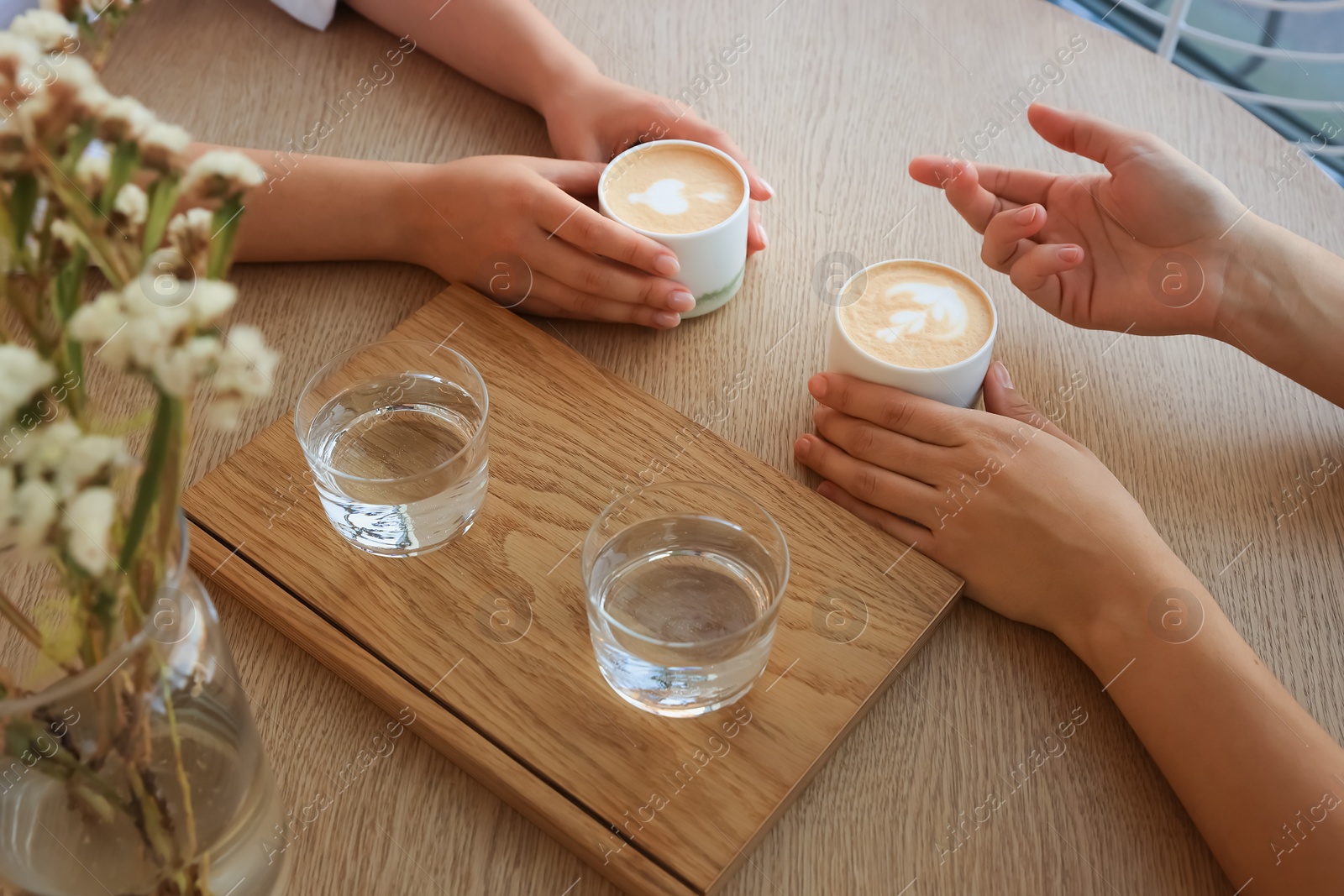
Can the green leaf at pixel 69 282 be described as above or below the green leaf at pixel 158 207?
below

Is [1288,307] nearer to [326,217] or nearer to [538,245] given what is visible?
[538,245]

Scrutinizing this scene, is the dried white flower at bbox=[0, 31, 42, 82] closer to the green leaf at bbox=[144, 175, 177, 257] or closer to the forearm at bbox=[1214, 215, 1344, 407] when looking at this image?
the green leaf at bbox=[144, 175, 177, 257]

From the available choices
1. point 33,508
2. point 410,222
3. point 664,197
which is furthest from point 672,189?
point 33,508

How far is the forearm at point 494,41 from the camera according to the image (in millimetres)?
1082

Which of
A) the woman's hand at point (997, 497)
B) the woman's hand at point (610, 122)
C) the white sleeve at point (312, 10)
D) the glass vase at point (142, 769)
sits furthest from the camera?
the white sleeve at point (312, 10)

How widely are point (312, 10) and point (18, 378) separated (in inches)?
37.9

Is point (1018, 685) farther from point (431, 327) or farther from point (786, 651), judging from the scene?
point (431, 327)

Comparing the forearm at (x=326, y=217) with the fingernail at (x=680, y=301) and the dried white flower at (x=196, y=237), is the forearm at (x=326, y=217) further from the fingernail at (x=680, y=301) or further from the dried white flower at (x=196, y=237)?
the dried white flower at (x=196, y=237)

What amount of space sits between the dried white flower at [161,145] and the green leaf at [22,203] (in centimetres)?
4

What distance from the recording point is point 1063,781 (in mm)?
690

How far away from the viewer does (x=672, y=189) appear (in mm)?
969

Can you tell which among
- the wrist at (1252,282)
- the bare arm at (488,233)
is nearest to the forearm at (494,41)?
the bare arm at (488,233)

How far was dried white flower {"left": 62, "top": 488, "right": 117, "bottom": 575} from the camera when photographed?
0.32 metres

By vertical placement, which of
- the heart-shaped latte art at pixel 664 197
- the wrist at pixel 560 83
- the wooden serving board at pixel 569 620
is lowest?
the wooden serving board at pixel 569 620
